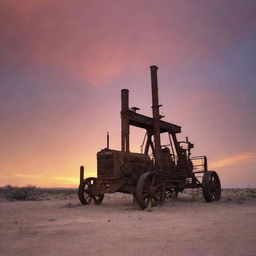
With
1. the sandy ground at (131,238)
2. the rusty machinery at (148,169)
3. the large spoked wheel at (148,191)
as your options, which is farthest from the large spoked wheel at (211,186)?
the sandy ground at (131,238)

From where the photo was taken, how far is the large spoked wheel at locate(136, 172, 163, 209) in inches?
503

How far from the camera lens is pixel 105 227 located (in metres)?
8.24

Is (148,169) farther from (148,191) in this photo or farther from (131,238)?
(131,238)

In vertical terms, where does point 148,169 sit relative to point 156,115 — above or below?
below

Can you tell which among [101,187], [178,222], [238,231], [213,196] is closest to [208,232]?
[238,231]

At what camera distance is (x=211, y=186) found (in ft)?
59.0

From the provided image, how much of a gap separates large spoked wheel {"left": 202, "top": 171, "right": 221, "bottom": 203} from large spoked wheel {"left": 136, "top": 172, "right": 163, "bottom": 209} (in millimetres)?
3210

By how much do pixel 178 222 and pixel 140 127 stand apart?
31.9 ft

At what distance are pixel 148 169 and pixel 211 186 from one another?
4303 mm

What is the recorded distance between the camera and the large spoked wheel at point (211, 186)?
55.6 ft

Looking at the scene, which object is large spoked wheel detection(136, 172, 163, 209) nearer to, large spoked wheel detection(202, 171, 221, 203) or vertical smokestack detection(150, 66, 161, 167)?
vertical smokestack detection(150, 66, 161, 167)

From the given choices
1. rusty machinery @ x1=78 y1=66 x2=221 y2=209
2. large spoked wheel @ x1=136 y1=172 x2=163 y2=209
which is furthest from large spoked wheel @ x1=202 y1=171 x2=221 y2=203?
large spoked wheel @ x1=136 y1=172 x2=163 y2=209

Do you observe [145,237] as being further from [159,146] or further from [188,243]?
[159,146]

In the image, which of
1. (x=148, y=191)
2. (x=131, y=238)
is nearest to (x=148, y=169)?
(x=148, y=191)
